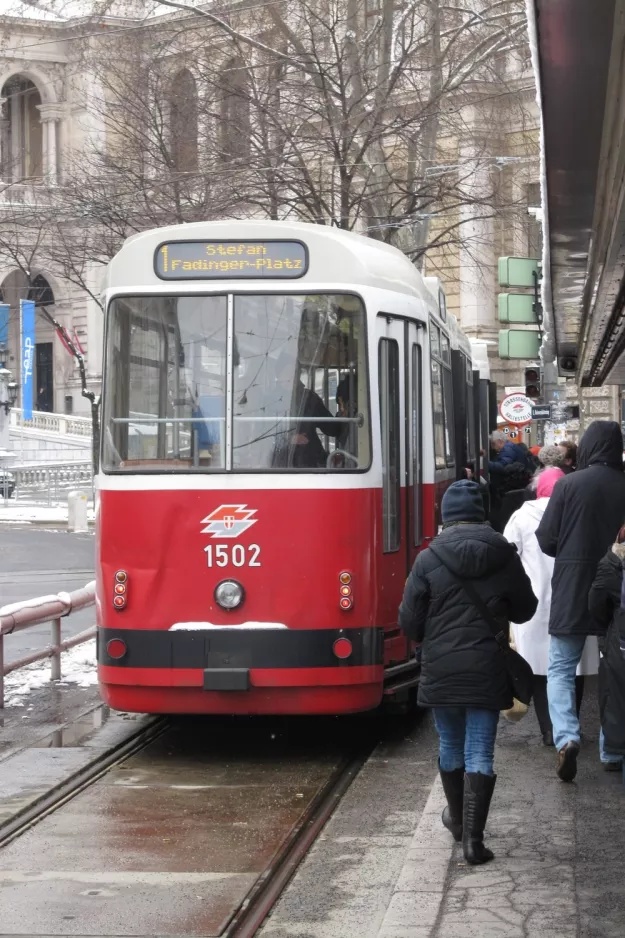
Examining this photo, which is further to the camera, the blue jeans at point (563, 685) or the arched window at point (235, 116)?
the arched window at point (235, 116)

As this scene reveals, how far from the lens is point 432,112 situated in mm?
24750

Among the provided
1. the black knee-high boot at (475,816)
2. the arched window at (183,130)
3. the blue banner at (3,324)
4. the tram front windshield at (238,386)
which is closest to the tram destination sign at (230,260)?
the tram front windshield at (238,386)

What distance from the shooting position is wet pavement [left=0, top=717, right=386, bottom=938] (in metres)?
6.19

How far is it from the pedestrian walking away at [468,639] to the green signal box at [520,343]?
1721 centimetres

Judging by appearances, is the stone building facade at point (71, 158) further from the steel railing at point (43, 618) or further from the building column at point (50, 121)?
the steel railing at point (43, 618)

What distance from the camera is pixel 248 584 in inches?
362

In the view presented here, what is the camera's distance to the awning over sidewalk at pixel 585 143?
200 inches

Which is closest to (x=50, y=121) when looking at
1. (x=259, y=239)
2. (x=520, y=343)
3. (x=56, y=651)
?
(x=520, y=343)

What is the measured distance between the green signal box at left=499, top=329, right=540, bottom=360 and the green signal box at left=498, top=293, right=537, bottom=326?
96 centimetres

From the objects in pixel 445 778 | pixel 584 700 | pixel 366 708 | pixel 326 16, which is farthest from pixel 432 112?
pixel 445 778

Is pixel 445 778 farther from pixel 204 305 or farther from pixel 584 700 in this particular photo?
pixel 584 700

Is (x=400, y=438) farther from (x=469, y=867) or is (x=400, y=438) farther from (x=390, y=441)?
(x=469, y=867)

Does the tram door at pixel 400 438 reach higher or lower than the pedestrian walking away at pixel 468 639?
higher

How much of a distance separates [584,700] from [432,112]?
15347 millimetres
